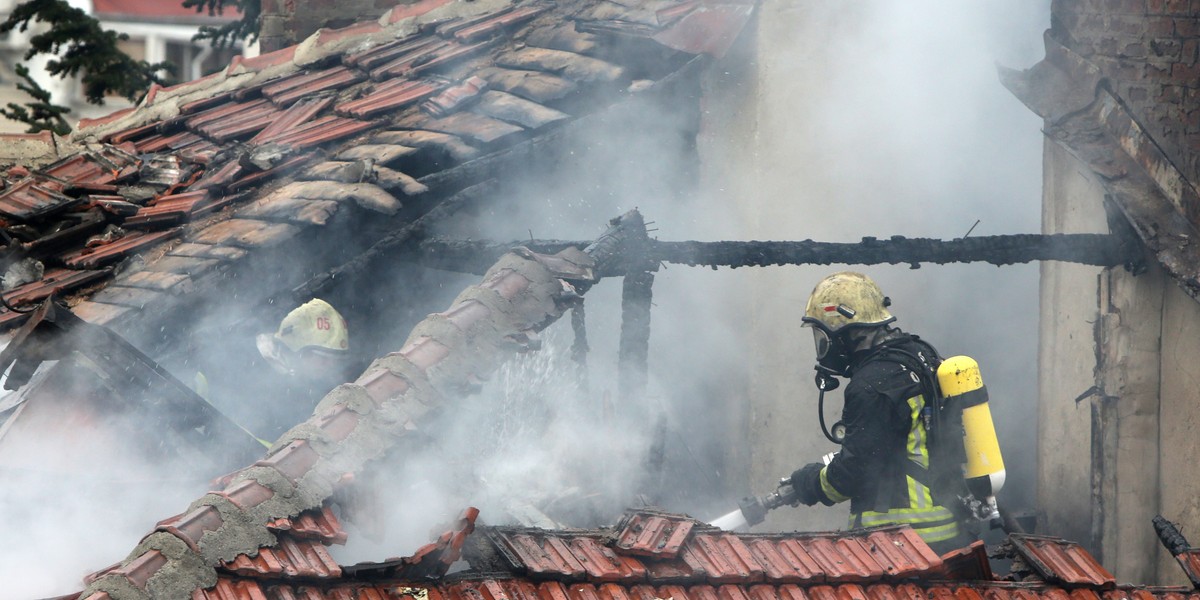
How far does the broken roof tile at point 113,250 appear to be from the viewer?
7820mm

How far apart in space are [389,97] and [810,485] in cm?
418

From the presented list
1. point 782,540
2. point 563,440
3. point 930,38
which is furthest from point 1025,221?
point 782,540

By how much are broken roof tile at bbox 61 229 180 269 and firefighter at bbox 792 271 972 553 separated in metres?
3.91

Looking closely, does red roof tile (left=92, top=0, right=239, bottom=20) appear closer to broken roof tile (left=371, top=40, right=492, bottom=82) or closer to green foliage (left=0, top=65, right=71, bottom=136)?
green foliage (left=0, top=65, right=71, bottom=136)

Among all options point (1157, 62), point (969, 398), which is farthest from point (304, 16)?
point (969, 398)

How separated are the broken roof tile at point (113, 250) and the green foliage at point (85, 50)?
689 cm

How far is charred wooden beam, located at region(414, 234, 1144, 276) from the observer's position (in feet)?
22.7

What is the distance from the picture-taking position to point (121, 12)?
32500 mm

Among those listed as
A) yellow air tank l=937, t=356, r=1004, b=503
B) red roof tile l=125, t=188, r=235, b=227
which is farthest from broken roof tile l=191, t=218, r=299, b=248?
yellow air tank l=937, t=356, r=1004, b=503

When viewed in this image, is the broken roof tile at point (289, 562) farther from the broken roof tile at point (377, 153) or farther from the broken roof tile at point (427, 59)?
the broken roof tile at point (427, 59)

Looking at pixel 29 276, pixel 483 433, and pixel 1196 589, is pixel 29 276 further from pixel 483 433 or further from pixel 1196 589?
pixel 1196 589

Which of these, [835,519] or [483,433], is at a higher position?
[483,433]

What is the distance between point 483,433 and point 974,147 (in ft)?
14.7

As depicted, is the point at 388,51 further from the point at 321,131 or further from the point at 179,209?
the point at 179,209
